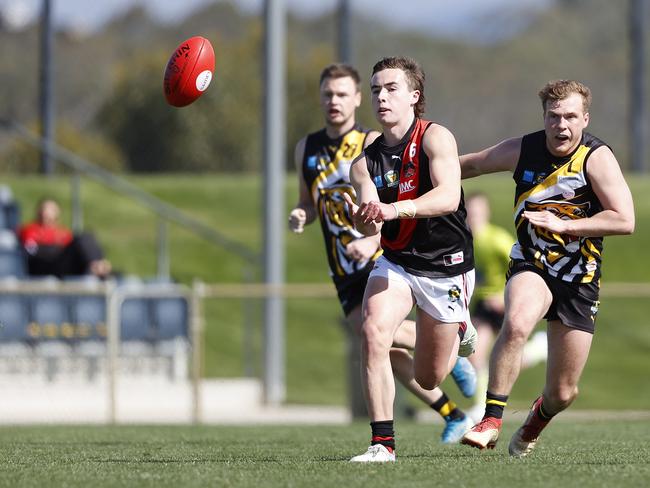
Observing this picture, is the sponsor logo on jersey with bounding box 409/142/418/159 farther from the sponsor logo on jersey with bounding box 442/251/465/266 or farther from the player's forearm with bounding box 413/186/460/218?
the sponsor logo on jersey with bounding box 442/251/465/266

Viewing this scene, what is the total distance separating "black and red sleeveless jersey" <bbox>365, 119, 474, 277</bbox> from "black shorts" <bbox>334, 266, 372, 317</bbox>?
4.47ft

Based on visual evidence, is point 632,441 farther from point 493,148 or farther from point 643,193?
point 643,193

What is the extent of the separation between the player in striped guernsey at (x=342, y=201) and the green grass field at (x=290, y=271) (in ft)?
29.6

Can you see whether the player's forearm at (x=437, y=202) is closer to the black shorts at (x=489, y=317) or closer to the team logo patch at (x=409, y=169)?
the team logo patch at (x=409, y=169)

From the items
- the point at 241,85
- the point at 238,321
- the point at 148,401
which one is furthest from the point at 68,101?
the point at 148,401

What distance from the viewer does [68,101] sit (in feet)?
174

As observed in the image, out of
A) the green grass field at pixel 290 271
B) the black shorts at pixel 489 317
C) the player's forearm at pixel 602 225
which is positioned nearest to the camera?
the player's forearm at pixel 602 225

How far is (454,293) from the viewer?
22.2 feet

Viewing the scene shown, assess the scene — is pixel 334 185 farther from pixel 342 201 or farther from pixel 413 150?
pixel 413 150

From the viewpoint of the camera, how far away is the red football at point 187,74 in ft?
26.0

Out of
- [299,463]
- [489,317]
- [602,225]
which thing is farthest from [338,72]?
[489,317]

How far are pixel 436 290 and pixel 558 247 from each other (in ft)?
2.11

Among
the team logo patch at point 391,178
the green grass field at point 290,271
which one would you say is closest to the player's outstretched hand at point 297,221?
the team logo patch at point 391,178

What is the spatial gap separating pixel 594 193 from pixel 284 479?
2.18 m
